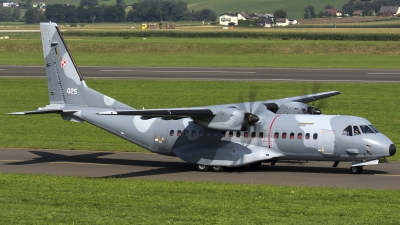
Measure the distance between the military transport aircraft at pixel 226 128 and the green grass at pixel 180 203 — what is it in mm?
3026

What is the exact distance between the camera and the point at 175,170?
92.1ft

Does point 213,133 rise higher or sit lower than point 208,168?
higher

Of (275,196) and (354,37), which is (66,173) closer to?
(275,196)

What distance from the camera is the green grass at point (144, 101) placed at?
35.8 meters

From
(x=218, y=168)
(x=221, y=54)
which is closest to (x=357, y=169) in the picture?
(x=218, y=168)

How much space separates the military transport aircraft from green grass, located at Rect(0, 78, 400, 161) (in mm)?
4430

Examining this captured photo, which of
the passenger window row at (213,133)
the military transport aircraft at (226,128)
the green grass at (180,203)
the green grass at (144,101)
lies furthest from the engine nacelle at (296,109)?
the green grass at (180,203)

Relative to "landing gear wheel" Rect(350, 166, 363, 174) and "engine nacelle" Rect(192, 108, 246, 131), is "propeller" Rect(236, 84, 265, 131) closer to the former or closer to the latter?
Result: "engine nacelle" Rect(192, 108, 246, 131)

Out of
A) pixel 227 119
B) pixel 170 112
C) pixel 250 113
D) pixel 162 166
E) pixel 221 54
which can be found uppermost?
pixel 170 112

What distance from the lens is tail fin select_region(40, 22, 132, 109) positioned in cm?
3014

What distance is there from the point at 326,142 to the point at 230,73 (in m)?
41.5

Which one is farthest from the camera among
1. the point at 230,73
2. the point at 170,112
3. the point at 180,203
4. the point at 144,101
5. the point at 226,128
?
the point at 230,73

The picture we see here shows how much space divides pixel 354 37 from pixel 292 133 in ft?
295

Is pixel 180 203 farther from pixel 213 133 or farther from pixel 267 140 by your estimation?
pixel 213 133
